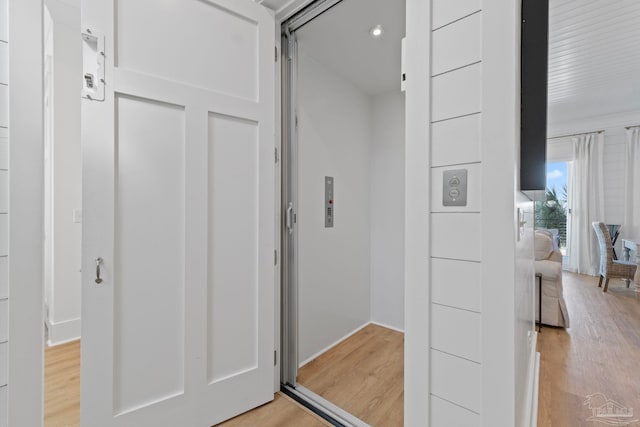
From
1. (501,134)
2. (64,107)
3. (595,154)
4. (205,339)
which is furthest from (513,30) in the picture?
(595,154)

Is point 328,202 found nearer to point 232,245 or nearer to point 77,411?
point 232,245

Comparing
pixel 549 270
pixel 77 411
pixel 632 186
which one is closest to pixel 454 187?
pixel 77 411

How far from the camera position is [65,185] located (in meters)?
2.64

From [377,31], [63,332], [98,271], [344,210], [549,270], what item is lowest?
[63,332]

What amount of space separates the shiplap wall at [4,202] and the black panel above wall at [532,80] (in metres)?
1.75

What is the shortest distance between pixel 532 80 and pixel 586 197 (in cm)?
598

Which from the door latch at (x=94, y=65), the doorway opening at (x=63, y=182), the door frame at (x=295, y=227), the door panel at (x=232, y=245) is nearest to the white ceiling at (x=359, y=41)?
the door frame at (x=295, y=227)

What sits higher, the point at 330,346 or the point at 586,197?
the point at 586,197

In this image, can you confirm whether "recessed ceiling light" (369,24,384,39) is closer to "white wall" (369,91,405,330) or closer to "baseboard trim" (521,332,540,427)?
"white wall" (369,91,405,330)

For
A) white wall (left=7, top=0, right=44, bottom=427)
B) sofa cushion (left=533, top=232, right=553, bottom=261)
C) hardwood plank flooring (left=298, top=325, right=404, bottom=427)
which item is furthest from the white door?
sofa cushion (left=533, top=232, right=553, bottom=261)

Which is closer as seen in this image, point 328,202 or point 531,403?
point 531,403

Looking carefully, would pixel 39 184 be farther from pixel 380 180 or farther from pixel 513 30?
pixel 380 180

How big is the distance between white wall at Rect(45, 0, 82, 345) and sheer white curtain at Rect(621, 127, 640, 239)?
25.3ft

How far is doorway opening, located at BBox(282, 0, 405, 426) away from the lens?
6.31 feet
